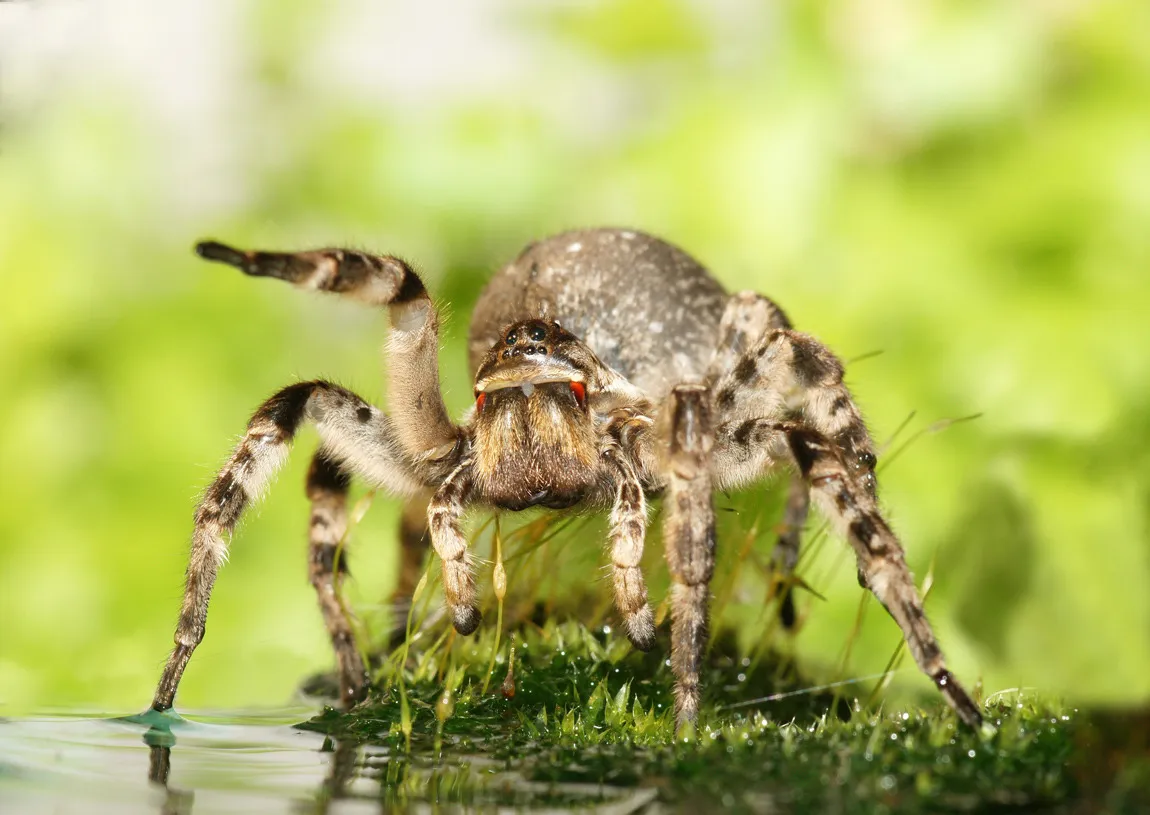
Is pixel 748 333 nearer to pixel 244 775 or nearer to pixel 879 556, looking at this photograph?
pixel 879 556

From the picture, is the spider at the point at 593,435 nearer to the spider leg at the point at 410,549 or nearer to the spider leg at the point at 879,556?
the spider leg at the point at 879,556

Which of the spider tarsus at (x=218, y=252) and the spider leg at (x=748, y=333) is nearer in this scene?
the spider tarsus at (x=218, y=252)

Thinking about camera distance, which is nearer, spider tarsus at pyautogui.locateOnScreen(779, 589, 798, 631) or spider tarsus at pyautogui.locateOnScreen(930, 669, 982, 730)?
spider tarsus at pyautogui.locateOnScreen(930, 669, 982, 730)

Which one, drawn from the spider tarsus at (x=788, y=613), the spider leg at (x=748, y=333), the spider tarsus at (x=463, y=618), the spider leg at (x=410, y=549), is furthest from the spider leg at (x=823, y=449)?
the spider leg at (x=410, y=549)

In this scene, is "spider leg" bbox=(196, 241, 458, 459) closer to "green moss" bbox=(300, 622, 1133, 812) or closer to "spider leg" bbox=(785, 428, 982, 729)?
"green moss" bbox=(300, 622, 1133, 812)

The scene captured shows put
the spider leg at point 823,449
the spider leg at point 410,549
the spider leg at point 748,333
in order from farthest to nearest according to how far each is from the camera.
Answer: the spider leg at point 410,549, the spider leg at point 748,333, the spider leg at point 823,449

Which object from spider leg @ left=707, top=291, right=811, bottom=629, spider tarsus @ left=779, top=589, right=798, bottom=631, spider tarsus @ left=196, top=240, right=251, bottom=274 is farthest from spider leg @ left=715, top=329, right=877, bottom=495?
spider tarsus @ left=196, top=240, right=251, bottom=274

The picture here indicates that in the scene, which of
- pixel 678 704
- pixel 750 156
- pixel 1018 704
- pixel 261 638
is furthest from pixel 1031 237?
pixel 261 638
